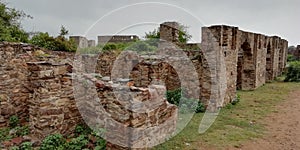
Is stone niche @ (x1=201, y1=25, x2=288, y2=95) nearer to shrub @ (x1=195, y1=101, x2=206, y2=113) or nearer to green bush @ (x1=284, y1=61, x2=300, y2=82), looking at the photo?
green bush @ (x1=284, y1=61, x2=300, y2=82)

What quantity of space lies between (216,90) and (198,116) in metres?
1.25

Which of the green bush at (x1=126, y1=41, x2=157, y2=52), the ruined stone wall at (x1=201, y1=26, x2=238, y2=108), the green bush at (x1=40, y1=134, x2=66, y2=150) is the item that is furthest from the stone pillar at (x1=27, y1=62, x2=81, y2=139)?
the green bush at (x1=126, y1=41, x2=157, y2=52)

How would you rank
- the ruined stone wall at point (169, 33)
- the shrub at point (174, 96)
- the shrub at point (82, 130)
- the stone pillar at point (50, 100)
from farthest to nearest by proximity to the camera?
the ruined stone wall at point (169, 33) → the shrub at point (174, 96) → the shrub at point (82, 130) → the stone pillar at point (50, 100)

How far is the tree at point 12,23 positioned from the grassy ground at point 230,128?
9410 millimetres

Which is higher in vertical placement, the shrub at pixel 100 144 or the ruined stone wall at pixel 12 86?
the ruined stone wall at pixel 12 86

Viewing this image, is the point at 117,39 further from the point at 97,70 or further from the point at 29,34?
the point at 97,70

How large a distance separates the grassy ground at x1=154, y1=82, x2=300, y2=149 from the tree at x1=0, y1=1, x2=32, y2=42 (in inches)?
370

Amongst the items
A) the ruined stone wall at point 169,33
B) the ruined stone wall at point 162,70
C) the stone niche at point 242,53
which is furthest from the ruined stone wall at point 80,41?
the stone niche at point 242,53

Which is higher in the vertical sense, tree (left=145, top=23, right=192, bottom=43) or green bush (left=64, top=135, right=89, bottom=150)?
tree (left=145, top=23, right=192, bottom=43)

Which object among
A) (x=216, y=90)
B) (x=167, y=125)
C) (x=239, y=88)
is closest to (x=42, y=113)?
(x=167, y=125)

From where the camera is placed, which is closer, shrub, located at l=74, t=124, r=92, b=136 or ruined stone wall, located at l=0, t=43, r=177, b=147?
ruined stone wall, located at l=0, t=43, r=177, b=147

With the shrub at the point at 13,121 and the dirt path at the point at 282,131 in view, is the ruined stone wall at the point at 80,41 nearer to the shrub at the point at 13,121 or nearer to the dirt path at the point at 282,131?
the shrub at the point at 13,121

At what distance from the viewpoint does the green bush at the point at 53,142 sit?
15.6 feet

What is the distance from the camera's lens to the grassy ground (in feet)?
19.1
